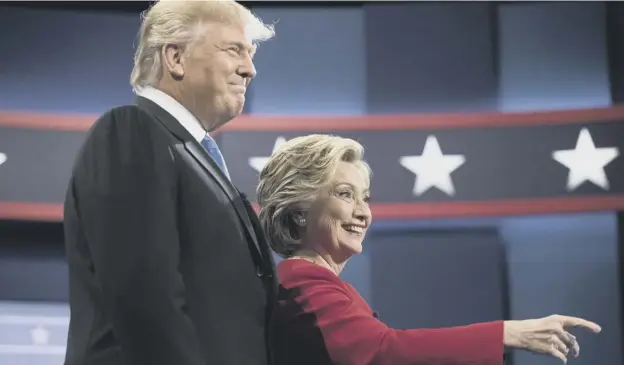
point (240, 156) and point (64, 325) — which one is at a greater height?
point (240, 156)

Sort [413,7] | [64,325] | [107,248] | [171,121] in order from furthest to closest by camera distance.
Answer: [413,7] → [64,325] → [171,121] → [107,248]

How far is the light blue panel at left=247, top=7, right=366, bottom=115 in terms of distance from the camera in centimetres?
258

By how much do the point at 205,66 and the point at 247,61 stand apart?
7cm

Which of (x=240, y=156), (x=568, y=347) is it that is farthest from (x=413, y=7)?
(x=568, y=347)

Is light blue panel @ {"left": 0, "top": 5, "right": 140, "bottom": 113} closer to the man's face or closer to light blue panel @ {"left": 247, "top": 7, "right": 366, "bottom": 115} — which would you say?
light blue panel @ {"left": 247, "top": 7, "right": 366, "bottom": 115}

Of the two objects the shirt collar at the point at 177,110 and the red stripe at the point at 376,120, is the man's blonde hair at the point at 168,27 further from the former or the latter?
the red stripe at the point at 376,120

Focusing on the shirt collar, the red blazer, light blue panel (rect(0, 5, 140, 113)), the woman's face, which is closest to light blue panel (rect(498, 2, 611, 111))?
light blue panel (rect(0, 5, 140, 113))

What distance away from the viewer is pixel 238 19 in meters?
1.19

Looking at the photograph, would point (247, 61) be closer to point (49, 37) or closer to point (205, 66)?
point (205, 66)

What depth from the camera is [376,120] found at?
2568mm

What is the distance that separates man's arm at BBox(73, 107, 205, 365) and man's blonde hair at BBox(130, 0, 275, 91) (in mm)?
154

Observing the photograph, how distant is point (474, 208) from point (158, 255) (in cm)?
162

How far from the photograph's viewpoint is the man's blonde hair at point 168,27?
3.76ft

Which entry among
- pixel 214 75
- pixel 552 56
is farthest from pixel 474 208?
pixel 214 75
